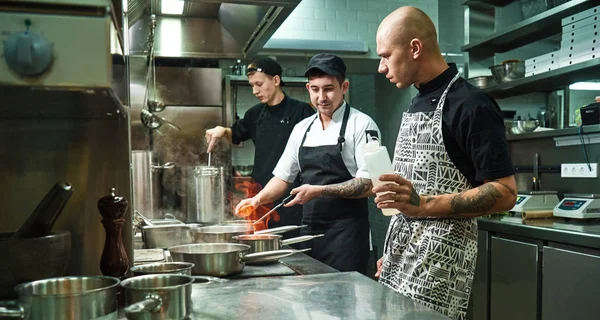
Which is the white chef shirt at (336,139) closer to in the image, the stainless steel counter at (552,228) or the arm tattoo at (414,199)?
the arm tattoo at (414,199)

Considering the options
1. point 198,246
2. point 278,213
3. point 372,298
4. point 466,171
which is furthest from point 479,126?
point 278,213

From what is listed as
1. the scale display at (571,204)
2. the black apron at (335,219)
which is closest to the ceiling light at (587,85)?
the scale display at (571,204)

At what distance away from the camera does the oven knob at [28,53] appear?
0.71 m

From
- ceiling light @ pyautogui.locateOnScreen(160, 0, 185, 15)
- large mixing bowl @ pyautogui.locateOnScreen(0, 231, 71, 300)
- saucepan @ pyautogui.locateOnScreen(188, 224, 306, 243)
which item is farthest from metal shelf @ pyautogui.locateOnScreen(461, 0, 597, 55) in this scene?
large mixing bowl @ pyautogui.locateOnScreen(0, 231, 71, 300)

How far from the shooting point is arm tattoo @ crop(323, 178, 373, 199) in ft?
8.54

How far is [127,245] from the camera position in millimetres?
1378

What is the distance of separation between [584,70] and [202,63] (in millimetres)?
3246

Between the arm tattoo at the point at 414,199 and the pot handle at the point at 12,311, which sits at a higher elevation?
the arm tattoo at the point at 414,199

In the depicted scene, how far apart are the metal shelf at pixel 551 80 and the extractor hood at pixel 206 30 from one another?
2.07 metres

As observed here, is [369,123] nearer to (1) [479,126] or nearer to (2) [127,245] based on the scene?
(1) [479,126]

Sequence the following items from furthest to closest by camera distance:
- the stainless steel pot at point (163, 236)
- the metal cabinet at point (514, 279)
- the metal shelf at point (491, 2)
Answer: the metal shelf at point (491, 2)
the metal cabinet at point (514, 279)
the stainless steel pot at point (163, 236)

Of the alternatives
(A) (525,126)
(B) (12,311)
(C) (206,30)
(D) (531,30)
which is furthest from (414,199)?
(D) (531,30)

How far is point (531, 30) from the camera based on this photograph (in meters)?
3.97

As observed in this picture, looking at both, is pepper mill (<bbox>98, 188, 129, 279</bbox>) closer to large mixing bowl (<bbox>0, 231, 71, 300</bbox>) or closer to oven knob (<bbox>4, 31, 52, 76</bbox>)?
large mixing bowl (<bbox>0, 231, 71, 300</bbox>)
